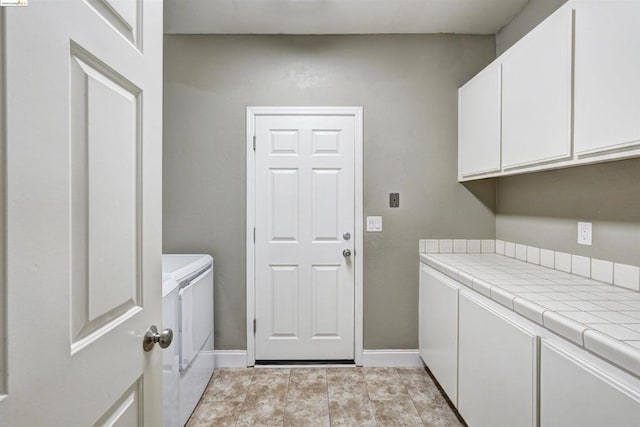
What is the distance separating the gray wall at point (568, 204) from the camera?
1566 millimetres

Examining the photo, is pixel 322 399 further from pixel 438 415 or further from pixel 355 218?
pixel 355 218

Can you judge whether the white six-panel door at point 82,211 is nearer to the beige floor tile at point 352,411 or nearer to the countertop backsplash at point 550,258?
the beige floor tile at point 352,411

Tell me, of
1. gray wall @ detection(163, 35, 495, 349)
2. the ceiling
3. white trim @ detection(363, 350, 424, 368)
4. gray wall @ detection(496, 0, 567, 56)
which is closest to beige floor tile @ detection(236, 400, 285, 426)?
gray wall @ detection(163, 35, 495, 349)

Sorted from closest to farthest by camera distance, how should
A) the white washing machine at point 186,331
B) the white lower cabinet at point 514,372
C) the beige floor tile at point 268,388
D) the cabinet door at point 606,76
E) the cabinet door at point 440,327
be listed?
the white lower cabinet at point 514,372 → the cabinet door at point 606,76 → the white washing machine at point 186,331 → the cabinet door at point 440,327 → the beige floor tile at point 268,388

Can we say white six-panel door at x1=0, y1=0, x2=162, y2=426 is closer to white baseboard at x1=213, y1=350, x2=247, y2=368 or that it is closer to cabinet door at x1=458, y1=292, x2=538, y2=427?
cabinet door at x1=458, y1=292, x2=538, y2=427

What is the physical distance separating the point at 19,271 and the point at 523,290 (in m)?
1.70

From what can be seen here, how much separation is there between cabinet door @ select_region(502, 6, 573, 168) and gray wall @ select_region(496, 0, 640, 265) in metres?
0.28

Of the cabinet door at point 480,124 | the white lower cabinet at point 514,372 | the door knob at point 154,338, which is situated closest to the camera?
the door knob at point 154,338

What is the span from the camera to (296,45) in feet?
8.95

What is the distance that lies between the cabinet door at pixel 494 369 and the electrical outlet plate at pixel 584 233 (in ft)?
2.12

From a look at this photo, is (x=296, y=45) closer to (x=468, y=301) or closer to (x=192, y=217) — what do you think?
(x=192, y=217)

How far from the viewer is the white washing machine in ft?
5.61

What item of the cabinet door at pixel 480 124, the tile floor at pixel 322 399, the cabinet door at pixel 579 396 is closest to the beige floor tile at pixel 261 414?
the tile floor at pixel 322 399

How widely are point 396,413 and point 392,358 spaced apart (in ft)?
2.08
